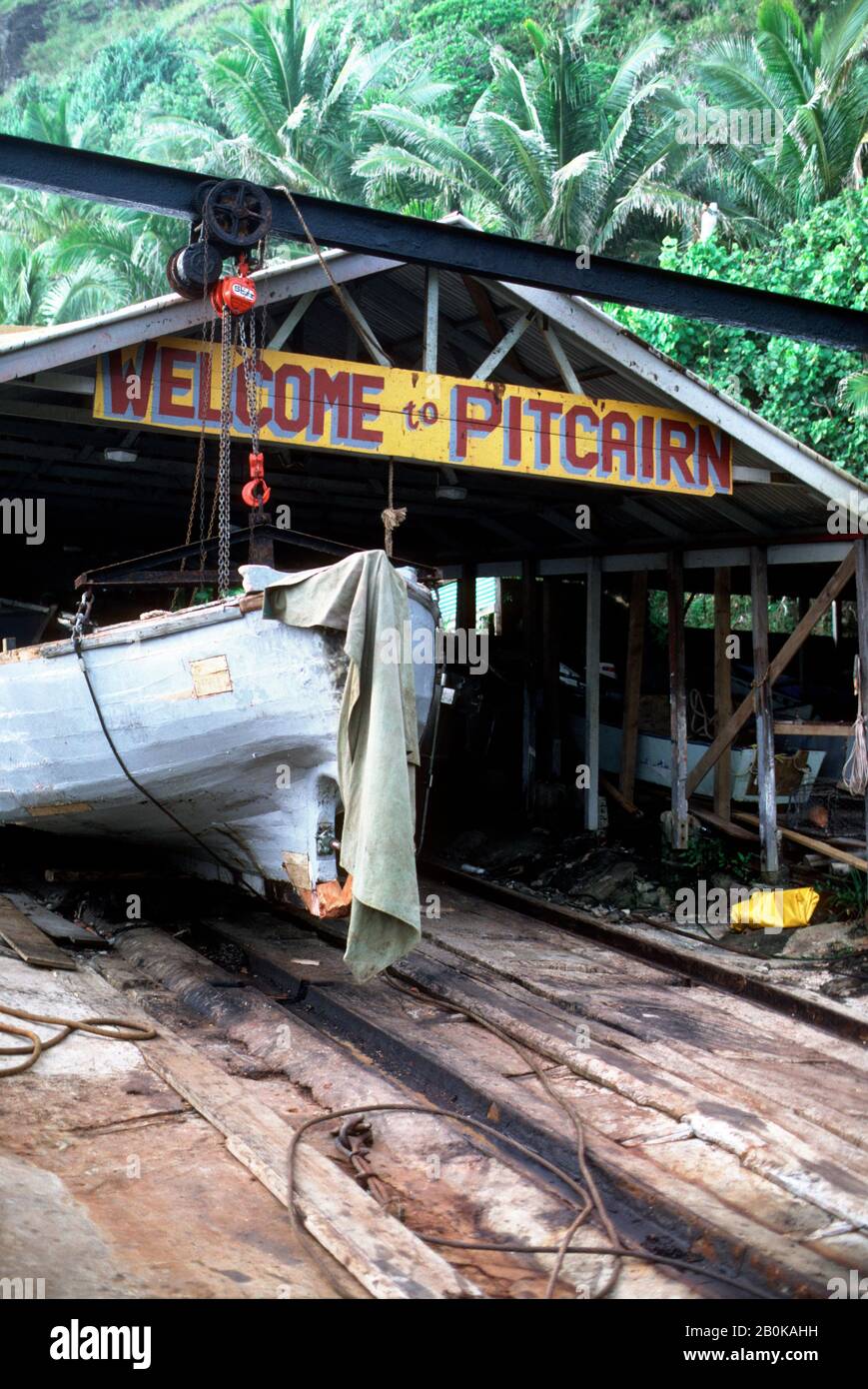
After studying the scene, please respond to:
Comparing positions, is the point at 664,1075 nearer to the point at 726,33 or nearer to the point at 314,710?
the point at 314,710

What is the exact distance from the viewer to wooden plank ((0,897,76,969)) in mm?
7104

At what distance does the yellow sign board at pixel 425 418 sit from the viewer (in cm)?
772

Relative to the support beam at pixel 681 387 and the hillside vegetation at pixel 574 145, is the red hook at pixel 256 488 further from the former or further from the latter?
the hillside vegetation at pixel 574 145

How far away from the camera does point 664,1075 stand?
5.95m

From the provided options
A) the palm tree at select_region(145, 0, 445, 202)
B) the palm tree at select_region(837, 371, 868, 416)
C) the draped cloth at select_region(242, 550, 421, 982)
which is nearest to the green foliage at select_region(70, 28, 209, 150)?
the palm tree at select_region(145, 0, 445, 202)

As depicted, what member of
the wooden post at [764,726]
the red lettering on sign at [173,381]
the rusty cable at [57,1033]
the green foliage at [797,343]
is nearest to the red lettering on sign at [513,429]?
the red lettering on sign at [173,381]

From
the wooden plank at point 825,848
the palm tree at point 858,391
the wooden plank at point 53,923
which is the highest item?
the palm tree at point 858,391

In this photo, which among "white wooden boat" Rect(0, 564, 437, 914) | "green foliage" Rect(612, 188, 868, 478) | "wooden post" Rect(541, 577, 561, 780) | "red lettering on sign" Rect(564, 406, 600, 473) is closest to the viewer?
"white wooden boat" Rect(0, 564, 437, 914)

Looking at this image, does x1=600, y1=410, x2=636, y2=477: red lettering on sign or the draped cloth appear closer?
the draped cloth

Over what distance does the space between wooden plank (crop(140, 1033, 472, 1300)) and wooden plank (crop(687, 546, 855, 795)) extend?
634 centimetres

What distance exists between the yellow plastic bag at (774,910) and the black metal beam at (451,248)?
13.8 feet

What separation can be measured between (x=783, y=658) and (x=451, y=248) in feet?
15.7

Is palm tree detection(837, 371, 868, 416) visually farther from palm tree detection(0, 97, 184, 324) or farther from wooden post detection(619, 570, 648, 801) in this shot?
palm tree detection(0, 97, 184, 324)

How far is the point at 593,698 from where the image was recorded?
1227cm
